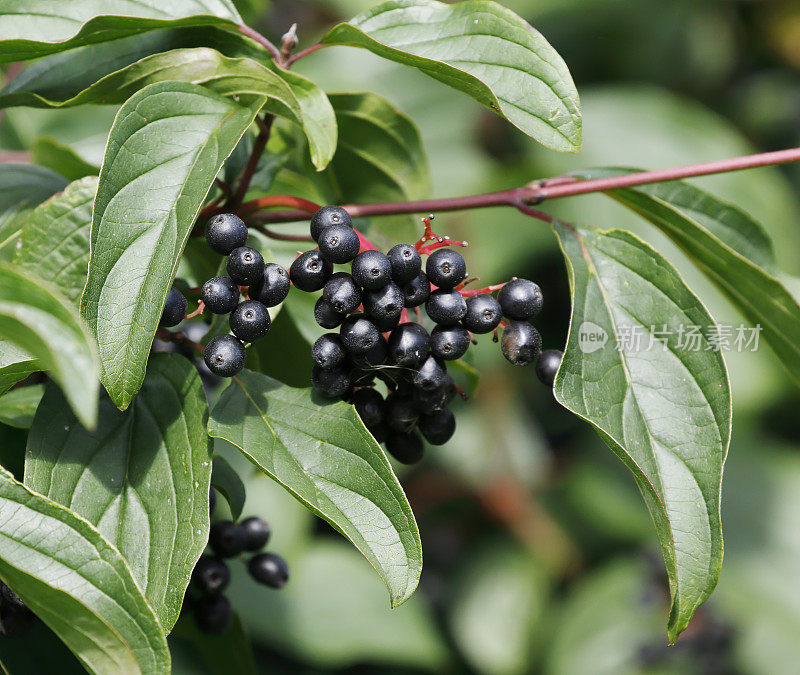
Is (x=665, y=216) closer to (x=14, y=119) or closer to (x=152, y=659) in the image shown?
(x=152, y=659)

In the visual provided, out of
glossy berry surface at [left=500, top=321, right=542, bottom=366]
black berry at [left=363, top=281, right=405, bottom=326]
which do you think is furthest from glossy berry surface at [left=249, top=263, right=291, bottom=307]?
glossy berry surface at [left=500, top=321, right=542, bottom=366]

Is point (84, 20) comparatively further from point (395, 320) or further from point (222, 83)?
point (395, 320)

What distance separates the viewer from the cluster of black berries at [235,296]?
955mm

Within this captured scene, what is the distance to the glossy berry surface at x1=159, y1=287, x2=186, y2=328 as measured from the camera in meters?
0.98

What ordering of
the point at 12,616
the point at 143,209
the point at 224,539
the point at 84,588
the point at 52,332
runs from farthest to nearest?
the point at 224,539 < the point at 12,616 < the point at 143,209 < the point at 84,588 < the point at 52,332

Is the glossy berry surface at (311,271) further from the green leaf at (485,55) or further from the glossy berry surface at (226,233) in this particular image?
the green leaf at (485,55)

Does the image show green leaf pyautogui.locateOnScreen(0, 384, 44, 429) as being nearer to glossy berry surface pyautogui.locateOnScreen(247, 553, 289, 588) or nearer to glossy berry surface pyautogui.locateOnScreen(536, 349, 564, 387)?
glossy berry surface pyautogui.locateOnScreen(247, 553, 289, 588)

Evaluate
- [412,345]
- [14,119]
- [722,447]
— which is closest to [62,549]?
[412,345]

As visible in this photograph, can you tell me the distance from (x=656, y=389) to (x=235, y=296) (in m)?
0.57

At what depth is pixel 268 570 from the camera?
138cm

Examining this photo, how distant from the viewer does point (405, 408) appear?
1.10 meters

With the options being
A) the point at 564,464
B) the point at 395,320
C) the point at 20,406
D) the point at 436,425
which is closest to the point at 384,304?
the point at 395,320

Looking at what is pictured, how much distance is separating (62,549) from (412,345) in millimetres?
458

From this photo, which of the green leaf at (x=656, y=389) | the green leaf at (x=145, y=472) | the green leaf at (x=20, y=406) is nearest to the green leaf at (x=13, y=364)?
the green leaf at (x=145, y=472)
